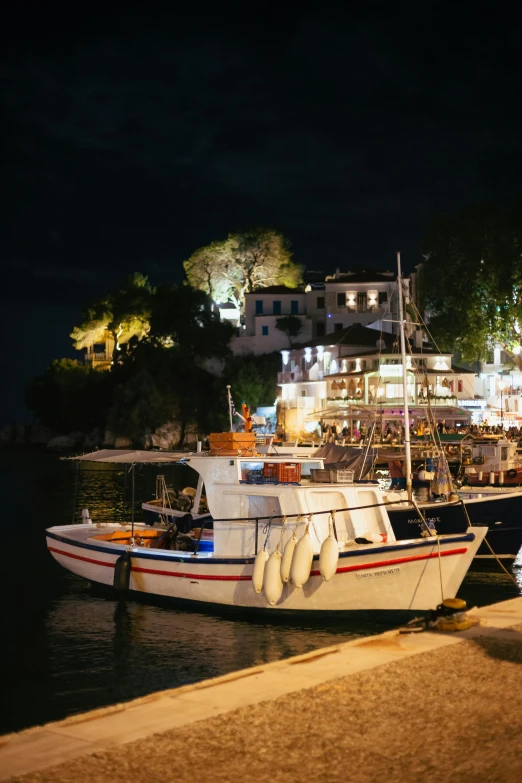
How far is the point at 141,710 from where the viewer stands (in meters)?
9.50

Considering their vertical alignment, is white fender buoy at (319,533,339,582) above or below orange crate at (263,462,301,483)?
below

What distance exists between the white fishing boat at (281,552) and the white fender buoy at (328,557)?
2 centimetres

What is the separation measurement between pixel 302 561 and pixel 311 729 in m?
7.06

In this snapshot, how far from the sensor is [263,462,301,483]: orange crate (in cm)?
1836

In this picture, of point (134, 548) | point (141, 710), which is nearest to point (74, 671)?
point (134, 548)

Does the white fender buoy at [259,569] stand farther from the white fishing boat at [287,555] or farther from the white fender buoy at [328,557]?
the white fender buoy at [328,557]

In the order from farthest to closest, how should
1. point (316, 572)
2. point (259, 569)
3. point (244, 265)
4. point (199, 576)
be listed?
point (244, 265) < point (199, 576) < point (316, 572) < point (259, 569)

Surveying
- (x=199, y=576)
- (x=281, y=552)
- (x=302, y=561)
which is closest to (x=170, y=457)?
(x=199, y=576)

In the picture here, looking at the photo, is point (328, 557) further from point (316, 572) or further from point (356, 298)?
point (356, 298)

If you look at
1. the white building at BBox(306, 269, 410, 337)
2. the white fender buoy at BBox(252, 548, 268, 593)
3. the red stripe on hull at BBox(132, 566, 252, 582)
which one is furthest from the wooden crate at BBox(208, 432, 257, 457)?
the white building at BBox(306, 269, 410, 337)

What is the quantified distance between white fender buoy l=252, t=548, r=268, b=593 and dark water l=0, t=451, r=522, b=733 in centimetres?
99

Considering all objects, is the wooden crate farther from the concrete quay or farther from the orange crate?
the concrete quay

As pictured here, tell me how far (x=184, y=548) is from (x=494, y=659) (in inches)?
377

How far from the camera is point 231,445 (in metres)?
19.3
